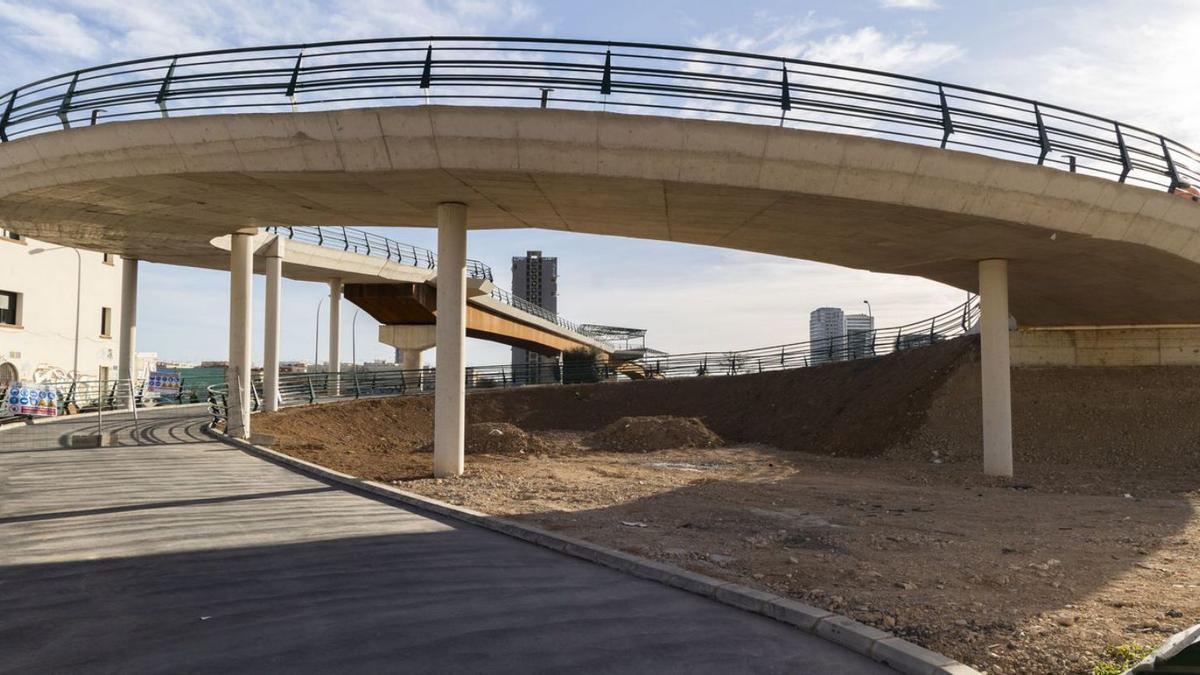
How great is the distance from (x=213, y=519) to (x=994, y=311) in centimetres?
1628

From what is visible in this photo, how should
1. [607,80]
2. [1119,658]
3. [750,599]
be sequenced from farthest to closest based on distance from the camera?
[607,80] < [750,599] < [1119,658]

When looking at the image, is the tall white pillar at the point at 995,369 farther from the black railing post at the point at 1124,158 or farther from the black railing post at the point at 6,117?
the black railing post at the point at 6,117

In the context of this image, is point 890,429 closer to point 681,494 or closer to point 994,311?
point 994,311

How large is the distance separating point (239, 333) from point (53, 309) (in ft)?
83.9

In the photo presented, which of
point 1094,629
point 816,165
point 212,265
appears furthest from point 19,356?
point 1094,629

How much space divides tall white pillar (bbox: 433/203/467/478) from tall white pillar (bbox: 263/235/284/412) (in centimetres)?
1648

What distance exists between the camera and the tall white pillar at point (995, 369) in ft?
60.5

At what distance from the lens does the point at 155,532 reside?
32.0 feet

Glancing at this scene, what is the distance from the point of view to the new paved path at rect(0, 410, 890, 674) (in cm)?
538

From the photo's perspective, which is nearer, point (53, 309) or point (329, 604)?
point (329, 604)

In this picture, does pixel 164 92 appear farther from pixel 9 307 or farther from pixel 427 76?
pixel 9 307

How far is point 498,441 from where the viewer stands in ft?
78.9

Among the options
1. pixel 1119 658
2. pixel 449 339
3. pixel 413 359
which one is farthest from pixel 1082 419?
pixel 413 359

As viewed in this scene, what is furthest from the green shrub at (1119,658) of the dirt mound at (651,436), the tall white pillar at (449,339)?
the dirt mound at (651,436)
